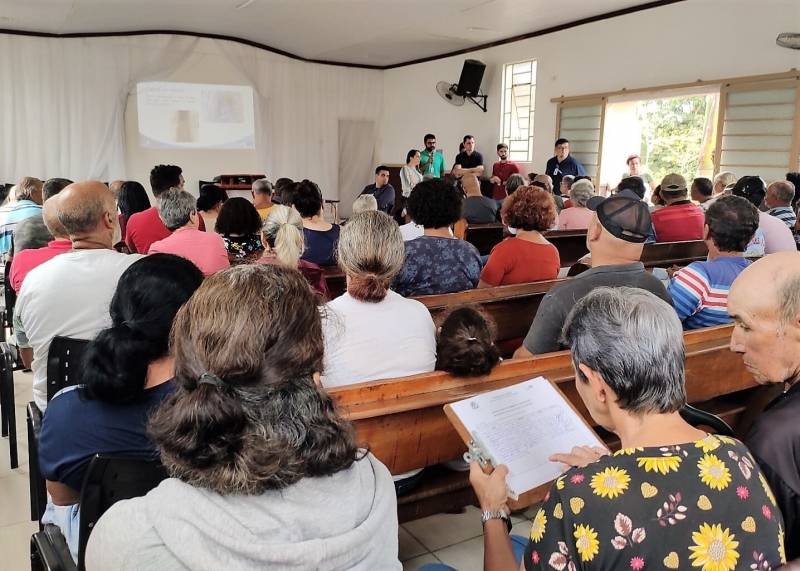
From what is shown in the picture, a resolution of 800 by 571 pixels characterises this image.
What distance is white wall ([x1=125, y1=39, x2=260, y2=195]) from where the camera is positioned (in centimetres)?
1002

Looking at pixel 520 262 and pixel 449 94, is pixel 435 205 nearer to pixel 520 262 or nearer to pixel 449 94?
pixel 520 262

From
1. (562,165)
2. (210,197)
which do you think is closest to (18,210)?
(210,197)

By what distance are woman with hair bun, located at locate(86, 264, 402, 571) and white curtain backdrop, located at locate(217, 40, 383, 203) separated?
1059cm

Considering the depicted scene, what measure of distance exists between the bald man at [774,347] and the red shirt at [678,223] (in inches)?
131

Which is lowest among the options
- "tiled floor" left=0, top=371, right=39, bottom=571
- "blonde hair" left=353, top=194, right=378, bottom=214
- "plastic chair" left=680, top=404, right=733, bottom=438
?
"tiled floor" left=0, top=371, right=39, bottom=571

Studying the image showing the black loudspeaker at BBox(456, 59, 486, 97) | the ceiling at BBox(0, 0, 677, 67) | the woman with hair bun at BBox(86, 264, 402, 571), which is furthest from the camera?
the black loudspeaker at BBox(456, 59, 486, 97)

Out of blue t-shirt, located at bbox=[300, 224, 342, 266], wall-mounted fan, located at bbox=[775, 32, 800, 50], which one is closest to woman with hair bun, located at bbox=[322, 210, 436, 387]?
blue t-shirt, located at bbox=[300, 224, 342, 266]

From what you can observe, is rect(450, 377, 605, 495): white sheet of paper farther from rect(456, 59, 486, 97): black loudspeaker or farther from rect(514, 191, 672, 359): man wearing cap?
rect(456, 59, 486, 97): black loudspeaker

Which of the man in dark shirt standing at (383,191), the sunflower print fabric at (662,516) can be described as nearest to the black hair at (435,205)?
the sunflower print fabric at (662,516)

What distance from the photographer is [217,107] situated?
1048cm

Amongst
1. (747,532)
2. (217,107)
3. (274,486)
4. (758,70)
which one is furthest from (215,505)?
(217,107)

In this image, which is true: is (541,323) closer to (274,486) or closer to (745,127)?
(274,486)

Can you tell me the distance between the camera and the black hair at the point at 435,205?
2959 millimetres

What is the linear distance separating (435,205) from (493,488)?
6.25ft
